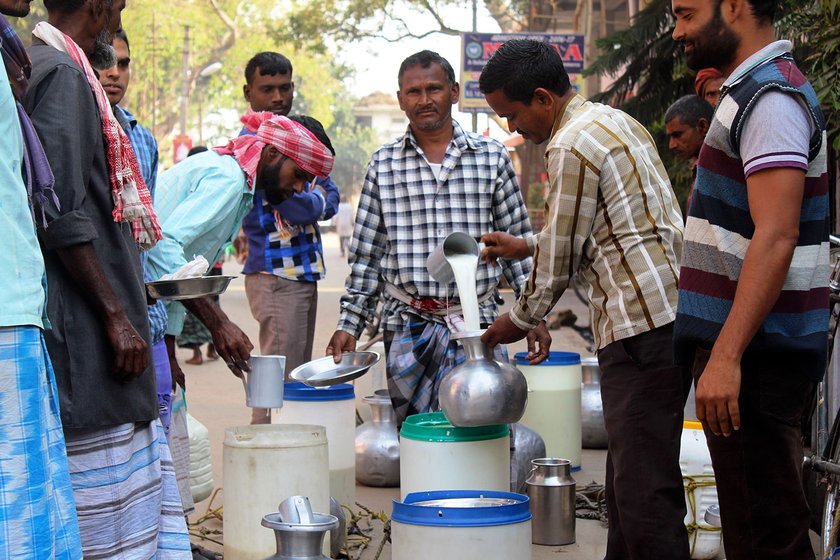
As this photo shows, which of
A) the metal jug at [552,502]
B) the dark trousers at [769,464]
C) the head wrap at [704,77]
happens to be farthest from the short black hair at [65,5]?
the head wrap at [704,77]

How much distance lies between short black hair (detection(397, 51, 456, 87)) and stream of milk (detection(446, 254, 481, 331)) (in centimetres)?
110

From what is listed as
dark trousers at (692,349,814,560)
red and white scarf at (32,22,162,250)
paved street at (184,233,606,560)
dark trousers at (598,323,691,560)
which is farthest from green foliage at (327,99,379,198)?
dark trousers at (692,349,814,560)

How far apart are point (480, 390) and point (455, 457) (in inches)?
13.6

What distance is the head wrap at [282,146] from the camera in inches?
175

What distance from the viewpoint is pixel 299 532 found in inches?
114

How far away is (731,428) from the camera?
2.59m

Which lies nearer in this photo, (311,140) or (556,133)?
(556,133)

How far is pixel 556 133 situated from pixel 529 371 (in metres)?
2.88

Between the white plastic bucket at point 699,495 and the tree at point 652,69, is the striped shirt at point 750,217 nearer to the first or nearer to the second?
the white plastic bucket at point 699,495

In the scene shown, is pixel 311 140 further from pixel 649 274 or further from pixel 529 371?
pixel 529 371

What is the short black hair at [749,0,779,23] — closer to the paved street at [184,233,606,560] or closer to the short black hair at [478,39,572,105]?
the short black hair at [478,39,572,105]

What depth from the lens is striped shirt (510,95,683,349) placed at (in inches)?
136

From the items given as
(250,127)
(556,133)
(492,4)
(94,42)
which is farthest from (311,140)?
(492,4)

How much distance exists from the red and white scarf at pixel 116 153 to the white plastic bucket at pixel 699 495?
2.50 meters
